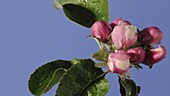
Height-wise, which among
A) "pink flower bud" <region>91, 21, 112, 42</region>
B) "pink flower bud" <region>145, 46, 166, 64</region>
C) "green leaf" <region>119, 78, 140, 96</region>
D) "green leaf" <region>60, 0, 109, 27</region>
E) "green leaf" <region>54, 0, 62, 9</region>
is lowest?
"green leaf" <region>119, 78, 140, 96</region>

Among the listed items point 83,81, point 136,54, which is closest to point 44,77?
point 83,81

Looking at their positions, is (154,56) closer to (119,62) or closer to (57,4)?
(119,62)

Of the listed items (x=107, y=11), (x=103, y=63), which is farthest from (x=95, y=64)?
(x=107, y=11)

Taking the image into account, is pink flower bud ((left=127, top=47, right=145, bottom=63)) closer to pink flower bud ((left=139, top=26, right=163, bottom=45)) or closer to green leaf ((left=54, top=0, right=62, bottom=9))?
pink flower bud ((left=139, top=26, right=163, bottom=45))

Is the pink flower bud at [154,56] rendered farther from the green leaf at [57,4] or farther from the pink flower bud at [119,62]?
the green leaf at [57,4]

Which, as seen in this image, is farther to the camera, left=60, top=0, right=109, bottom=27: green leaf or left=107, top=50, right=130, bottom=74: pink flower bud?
left=60, top=0, right=109, bottom=27: green leaf

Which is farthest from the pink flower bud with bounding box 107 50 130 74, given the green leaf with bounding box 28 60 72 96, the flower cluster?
the green leaf with bounding box 28 60 72 96
